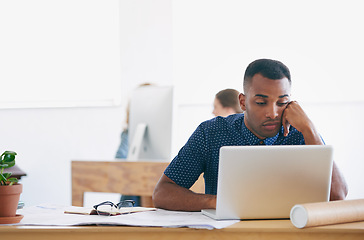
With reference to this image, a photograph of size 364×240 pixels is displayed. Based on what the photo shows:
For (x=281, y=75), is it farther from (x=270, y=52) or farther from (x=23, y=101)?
(x=23, y=101)

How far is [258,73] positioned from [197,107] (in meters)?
2.44

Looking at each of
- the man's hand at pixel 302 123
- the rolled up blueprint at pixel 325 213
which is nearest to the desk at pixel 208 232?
the rolled up blueprint at pixel 325 213

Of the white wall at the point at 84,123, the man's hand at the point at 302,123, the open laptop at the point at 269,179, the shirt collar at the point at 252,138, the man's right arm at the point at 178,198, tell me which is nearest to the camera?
the open laptop at the point at 269,179

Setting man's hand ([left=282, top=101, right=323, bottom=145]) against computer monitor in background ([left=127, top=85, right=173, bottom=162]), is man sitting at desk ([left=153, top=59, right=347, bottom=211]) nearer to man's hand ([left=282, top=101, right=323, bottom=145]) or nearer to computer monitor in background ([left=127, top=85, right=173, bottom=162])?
man's hand ([left=282, top=101, right=323, bottom=145])

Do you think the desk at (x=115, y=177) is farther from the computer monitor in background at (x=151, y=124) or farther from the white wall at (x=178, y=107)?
the white wall at (x=178, y=107)

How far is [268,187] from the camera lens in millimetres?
1299

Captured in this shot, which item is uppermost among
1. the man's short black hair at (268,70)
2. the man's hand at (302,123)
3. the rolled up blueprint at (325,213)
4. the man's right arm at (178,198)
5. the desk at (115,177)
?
the man's short black hair at (268,70)

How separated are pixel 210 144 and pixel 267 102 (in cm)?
31

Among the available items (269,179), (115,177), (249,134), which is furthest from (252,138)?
(115,177)

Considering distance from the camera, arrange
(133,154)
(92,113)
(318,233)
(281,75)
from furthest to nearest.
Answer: (92,113) < (133,154) < (281,75) < (318,233)

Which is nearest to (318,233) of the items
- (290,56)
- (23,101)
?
(290,56)

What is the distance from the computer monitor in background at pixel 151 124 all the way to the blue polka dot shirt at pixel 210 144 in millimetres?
753

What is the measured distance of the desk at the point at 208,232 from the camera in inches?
45.8

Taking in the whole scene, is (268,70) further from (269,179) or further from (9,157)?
(9,157)
